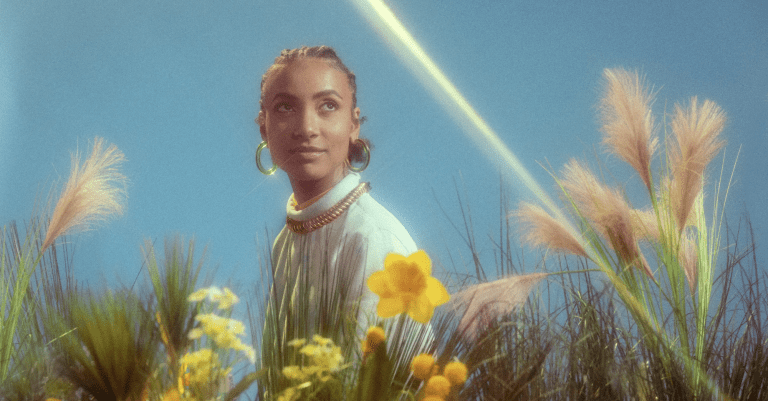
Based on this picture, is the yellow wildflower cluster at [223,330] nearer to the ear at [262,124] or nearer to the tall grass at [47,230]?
the tall grass at [47,230]

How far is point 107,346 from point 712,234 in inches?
38.0

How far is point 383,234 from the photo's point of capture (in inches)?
40.3

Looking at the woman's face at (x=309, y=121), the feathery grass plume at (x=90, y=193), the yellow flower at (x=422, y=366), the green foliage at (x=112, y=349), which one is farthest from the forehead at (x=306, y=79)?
the yellow flower at (x=422, y=366)

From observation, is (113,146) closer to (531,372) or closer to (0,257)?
(0,257)

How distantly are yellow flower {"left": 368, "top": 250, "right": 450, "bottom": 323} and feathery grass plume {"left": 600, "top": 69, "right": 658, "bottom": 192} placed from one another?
0.58 metres

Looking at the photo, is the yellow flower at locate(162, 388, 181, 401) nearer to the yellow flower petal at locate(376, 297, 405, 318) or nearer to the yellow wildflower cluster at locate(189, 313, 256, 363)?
the yellow wildflower cluster at locate(189, 313, 256, 363)

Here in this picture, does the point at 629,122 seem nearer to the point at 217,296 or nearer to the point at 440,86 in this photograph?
the point at 440,86

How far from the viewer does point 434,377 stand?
0.54 m

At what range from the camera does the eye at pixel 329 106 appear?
1.11 m

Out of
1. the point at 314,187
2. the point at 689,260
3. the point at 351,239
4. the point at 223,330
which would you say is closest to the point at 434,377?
the point at 223,330


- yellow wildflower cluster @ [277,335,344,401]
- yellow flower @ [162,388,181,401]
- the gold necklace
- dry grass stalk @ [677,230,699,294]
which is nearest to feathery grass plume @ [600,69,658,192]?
dry grass stalk @ [677,230,699,294]

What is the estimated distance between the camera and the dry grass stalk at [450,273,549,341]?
0.78 m

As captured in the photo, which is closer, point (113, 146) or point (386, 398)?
point (386, 398)

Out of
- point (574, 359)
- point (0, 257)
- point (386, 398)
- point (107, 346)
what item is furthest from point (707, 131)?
point (0, 257)
